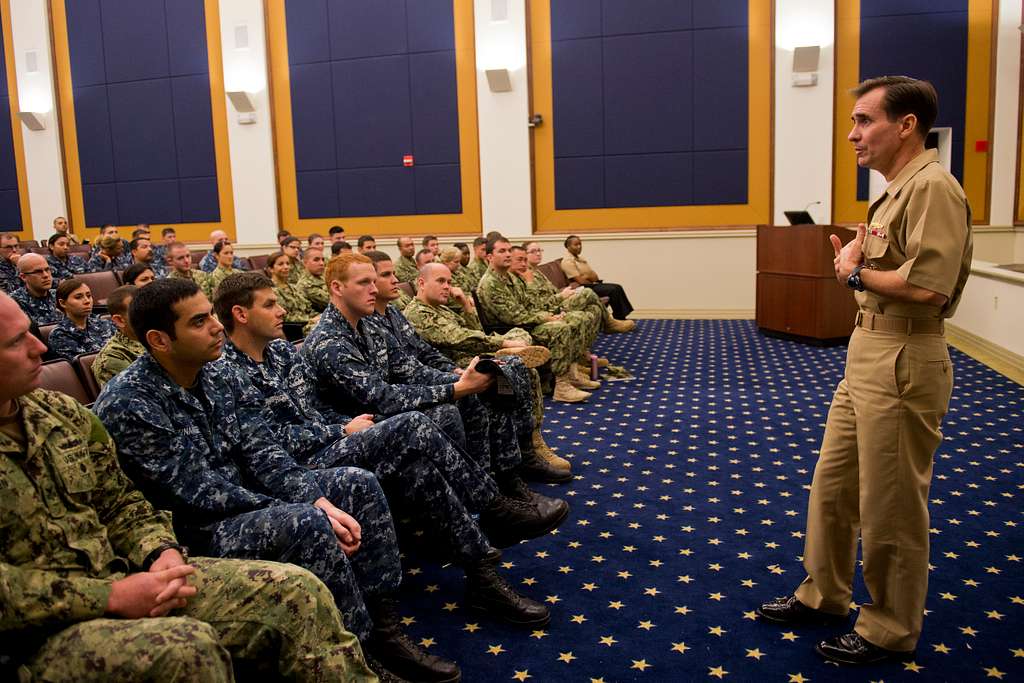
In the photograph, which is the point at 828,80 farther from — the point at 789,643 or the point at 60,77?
the point at 60,77

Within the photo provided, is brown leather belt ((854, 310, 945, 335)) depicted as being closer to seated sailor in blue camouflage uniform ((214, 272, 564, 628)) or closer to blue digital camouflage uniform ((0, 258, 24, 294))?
seated sailor in blue camouflage uniform ((214, 272, 564, 628))

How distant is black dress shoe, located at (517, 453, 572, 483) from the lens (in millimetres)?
3736

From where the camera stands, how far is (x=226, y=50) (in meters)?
10.3

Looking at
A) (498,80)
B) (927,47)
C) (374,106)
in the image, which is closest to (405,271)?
(498,80)

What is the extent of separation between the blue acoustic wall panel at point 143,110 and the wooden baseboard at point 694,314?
5.74 m

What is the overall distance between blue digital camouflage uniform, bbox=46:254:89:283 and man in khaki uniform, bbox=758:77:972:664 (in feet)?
22.9

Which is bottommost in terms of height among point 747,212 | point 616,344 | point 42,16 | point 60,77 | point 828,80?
point 616,344

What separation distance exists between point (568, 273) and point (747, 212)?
2289 millimetres

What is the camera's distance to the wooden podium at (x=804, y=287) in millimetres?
7012

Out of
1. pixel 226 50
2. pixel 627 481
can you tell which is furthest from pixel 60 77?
pixel 627 481

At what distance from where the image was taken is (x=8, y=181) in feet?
38.1

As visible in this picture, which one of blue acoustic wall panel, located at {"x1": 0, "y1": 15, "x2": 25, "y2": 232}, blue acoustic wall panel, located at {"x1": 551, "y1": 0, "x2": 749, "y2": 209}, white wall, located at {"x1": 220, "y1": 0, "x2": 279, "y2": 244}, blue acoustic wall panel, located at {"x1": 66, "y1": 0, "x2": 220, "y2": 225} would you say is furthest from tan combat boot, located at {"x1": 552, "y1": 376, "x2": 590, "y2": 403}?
blue acoustic wall panel, located at {"x1": 0, "y1": 15, "x2": 25, "y2": 232}

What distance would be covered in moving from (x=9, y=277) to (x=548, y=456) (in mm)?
5113

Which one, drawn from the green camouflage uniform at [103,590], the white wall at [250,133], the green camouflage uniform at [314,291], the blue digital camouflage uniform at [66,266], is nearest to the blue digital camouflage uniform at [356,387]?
the green camouflage uniform at [103,590]
